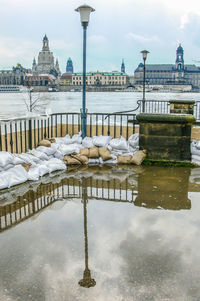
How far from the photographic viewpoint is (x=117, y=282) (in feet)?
9.48

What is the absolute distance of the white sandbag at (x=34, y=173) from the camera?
6.11 m

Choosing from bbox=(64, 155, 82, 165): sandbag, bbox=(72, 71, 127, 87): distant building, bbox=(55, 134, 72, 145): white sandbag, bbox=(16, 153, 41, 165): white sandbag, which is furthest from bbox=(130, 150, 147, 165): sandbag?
bbox=(72, 71, 127, 87): distant building

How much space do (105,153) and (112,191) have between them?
7.23 feet

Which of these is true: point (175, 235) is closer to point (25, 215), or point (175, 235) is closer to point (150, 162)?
point (25, 215)

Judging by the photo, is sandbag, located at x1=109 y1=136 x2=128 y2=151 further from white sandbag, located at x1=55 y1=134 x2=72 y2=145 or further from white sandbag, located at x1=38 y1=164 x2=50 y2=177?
white sandbag, located at x1=38 y1=164 x2=50 y2=177

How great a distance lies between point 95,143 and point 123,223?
13.1ft

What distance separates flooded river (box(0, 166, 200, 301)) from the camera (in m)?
2.82

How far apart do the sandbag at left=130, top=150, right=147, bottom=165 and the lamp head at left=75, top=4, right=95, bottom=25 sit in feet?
13.3

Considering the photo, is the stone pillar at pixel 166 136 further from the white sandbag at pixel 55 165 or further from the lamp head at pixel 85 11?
the lamp head at pixel 85 11

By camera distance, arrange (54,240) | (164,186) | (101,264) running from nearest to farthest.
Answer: (101,264), (54,240), (164,186)

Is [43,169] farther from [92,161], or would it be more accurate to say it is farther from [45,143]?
[92,161]

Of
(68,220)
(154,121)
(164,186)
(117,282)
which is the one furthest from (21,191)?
(154,121)

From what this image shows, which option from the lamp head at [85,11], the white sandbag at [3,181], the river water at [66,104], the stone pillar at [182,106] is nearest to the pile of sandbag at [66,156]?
the white sandbag at [3,181]

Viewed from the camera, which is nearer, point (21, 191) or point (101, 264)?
point (101, 264)
